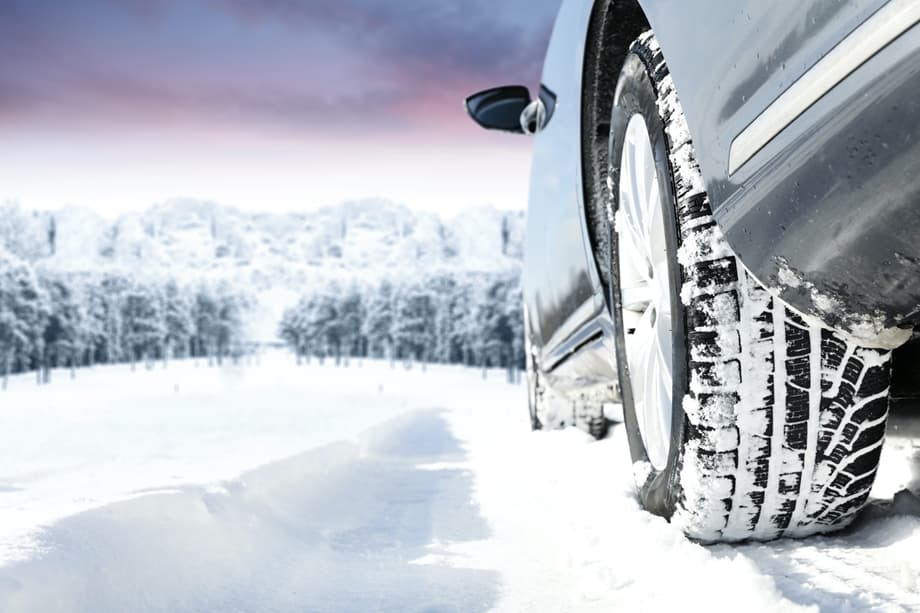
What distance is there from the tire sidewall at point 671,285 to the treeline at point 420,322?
2482 inches

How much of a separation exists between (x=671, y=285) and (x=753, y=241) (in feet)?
1.03

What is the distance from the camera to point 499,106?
305 centimetres

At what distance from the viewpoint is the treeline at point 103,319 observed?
206ft

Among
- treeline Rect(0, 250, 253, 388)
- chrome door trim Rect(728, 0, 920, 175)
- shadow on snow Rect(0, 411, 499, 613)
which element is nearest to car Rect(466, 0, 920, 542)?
chrome door trim Rect(728, 0, 920, 175)

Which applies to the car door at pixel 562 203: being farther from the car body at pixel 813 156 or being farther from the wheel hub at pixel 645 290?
the car body at pixel 813 156

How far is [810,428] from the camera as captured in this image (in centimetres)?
117

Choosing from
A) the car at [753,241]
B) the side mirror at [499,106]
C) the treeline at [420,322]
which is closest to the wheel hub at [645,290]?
the car at [753,241]

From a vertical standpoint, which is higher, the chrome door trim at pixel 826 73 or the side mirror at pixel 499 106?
the side mirror at pixel 499 106

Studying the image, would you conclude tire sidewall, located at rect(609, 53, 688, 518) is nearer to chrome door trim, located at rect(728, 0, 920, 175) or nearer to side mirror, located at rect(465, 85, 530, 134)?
chrome door trim, located at rect(728, 0, 920, 175)

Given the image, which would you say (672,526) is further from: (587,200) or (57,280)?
(57,280)

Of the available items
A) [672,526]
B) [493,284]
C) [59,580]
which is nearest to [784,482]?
[672,526]

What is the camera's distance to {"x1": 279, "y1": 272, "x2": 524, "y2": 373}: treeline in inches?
2709

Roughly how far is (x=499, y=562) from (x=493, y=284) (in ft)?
224

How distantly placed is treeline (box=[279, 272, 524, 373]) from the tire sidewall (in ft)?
207
